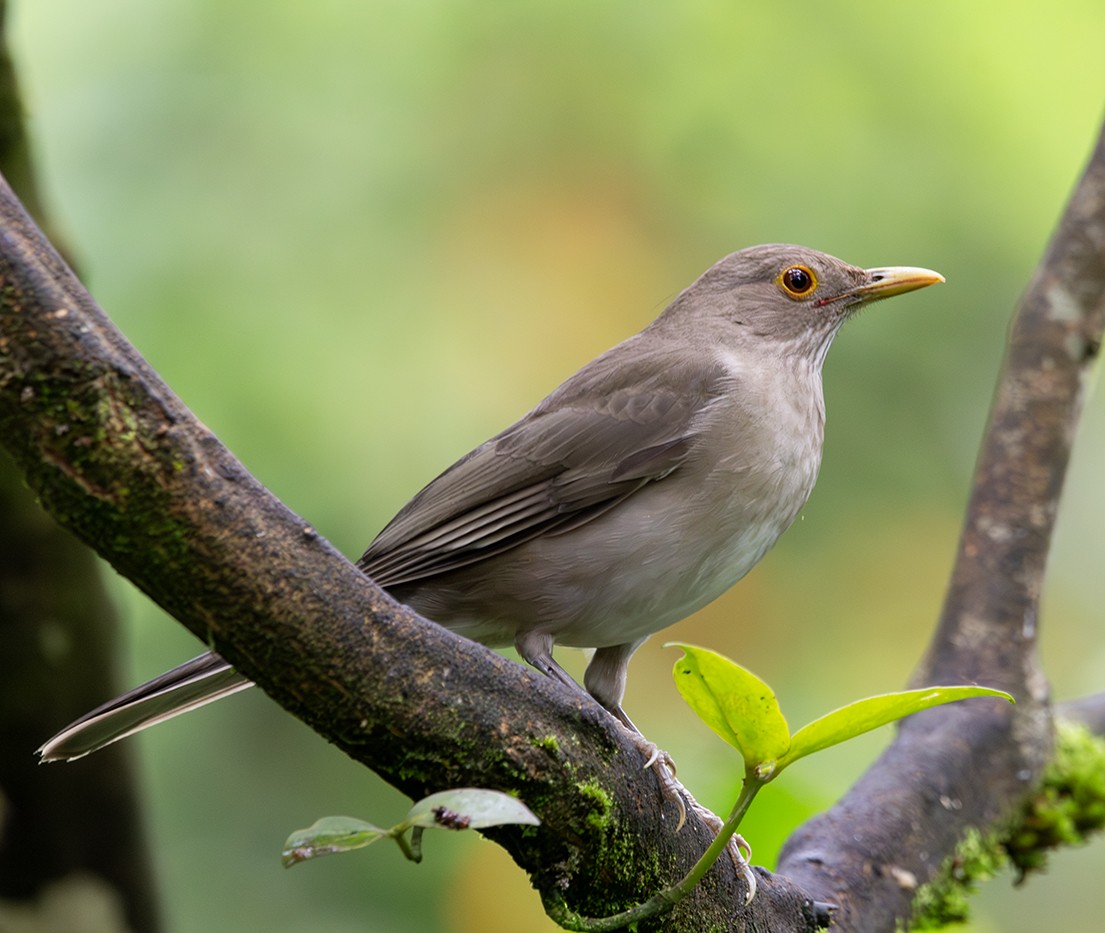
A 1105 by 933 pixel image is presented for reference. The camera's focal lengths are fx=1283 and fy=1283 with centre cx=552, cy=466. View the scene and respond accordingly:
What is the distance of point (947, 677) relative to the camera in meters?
4.75

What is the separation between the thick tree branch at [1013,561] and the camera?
14.3ft

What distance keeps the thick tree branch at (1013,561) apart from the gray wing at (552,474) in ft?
4.19

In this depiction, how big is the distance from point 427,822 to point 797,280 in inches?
127

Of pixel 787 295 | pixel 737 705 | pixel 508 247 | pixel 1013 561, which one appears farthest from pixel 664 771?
pixel 508 247

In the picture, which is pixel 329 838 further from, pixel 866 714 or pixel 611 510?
pixel 611 510

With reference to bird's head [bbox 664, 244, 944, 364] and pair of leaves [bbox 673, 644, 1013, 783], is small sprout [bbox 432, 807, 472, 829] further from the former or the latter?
bird's head [bbox 664, 244, 944, 364]

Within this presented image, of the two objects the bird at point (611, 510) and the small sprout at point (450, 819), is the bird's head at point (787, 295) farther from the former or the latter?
the small sprout at point (450, 819)

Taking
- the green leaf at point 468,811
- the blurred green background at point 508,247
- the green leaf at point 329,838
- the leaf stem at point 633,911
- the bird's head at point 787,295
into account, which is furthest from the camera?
the blurred green background at point 508,247

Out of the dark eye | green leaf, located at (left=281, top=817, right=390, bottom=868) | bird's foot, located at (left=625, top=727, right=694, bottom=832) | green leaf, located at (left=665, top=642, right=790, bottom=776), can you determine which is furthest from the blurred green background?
green leaf, located at (left=281, top=817, right=390, bottom=868)

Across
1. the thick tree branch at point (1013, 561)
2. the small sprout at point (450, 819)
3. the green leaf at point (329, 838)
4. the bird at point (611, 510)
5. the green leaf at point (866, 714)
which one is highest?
the small sprout at point (450, 819)

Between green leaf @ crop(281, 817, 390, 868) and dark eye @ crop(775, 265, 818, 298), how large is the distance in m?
3.14

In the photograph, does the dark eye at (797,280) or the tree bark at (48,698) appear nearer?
the tree bark at (48,698)

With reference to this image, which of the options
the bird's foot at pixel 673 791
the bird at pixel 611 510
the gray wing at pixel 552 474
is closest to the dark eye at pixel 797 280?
the bird at pixel 611 510

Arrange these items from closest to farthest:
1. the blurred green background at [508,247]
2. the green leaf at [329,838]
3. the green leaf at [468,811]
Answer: the green leaf at [468,811]
the green leaf at [329,838]
the blurred green background at [508,247]
